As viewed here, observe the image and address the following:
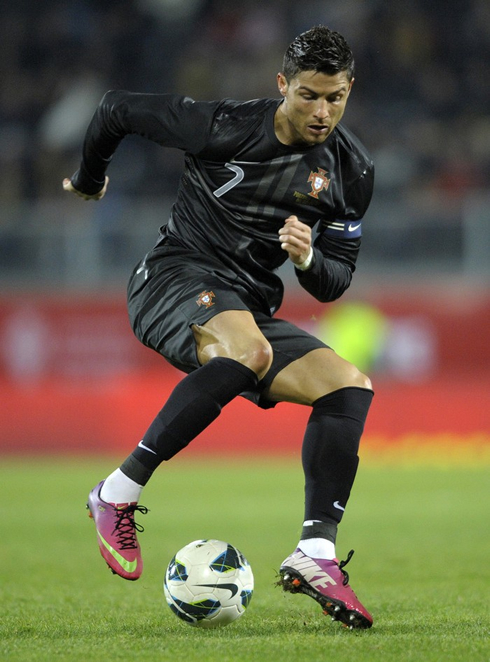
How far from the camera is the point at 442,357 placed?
556 inches

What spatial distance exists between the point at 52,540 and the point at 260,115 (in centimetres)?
403

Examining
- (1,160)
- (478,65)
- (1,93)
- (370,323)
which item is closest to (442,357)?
(370,323)

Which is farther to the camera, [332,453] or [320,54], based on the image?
[332,453]

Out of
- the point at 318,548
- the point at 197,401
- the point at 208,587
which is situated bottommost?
the point at 208,587

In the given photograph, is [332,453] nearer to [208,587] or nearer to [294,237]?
[208,587]

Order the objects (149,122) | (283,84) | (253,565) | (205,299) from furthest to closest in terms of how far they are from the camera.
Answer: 1. (253,565)
2. (149,122)
3. (283,84)
4. (205,299)

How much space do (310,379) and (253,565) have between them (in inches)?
86.7

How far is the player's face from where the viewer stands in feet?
14.0

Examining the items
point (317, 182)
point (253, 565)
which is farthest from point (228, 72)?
point (317, 182)

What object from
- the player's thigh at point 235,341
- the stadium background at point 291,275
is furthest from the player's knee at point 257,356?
the stadium background at point 291,275

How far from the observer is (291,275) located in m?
13.2

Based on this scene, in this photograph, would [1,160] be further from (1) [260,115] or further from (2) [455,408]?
(1) [260,115]

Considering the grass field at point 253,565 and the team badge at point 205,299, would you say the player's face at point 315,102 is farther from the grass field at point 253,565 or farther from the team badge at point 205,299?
the grass field at point 253,565

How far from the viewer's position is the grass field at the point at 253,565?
12.4 feet
